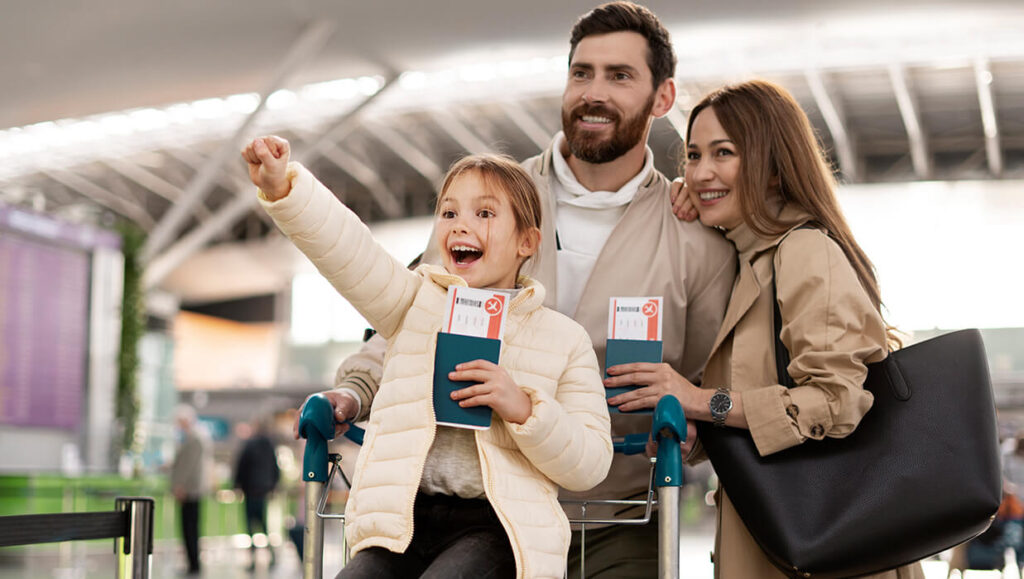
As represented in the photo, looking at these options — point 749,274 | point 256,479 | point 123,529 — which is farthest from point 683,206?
point 256,479

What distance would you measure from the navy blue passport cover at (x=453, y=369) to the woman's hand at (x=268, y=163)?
44cm

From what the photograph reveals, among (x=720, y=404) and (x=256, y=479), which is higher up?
(x=720, y=404)

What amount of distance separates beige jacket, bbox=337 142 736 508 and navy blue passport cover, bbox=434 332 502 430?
0.96 metres

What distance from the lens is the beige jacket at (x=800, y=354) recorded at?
2.46m

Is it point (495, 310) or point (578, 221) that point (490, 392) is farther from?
point (578, 221)

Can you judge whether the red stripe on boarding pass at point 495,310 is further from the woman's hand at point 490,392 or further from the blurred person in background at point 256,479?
the blurred person in background at point 256,479

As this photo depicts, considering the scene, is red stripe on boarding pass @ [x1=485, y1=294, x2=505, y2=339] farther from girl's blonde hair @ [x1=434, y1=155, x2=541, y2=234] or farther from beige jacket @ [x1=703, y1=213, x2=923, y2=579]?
beige jacket @ [x1=703, y1=213, x2=923, y2=579]

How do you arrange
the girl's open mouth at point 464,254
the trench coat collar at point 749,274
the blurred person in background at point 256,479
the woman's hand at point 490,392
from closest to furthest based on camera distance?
the woman's hand at point 490,392 → the girl's open mouth at point 464,254 → the trench coat collar at point 749,274 → the blurred person in background at point 256,479

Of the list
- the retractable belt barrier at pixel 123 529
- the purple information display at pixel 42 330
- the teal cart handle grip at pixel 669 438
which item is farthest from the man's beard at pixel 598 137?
the purple information display at pixel 42 330

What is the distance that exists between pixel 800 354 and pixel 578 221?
3.09 feet

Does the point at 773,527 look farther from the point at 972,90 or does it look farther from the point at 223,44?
the point at 972,90

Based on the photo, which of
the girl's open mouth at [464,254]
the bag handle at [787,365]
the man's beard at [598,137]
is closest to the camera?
the girl's open mouth at [464,254]

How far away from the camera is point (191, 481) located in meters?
11.7

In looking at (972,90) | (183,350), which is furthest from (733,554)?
(183,350)
